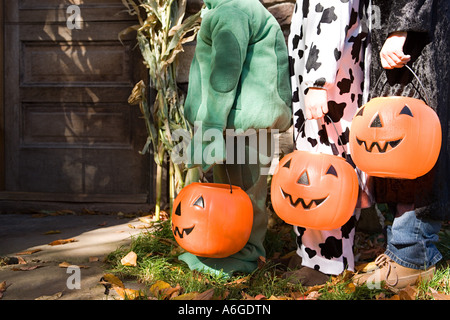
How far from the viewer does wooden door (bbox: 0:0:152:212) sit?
11.5ft

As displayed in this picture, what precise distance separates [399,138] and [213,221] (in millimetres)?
795

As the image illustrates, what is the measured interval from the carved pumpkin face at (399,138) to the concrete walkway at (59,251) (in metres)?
1.19

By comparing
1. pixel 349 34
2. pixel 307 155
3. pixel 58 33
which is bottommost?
pixel 307 155

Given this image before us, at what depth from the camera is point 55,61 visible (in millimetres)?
3578

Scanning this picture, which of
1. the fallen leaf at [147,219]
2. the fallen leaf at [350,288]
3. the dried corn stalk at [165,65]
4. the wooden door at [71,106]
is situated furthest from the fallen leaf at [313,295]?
the wooden door at [71,106]

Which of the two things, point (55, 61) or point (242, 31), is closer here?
point (242, 31)

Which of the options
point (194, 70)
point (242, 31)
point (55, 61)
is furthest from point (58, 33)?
point (242, 31)

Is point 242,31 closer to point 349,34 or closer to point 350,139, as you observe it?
point 349,34

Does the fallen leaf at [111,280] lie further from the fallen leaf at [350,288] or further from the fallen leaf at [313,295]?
the fallen leaf at [350,288]

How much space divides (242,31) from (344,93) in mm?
505

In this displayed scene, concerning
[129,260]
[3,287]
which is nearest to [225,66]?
[129,260]

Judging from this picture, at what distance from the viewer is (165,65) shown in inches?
116
